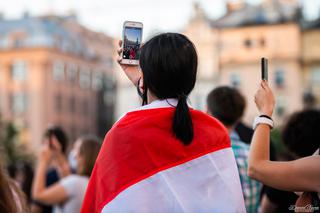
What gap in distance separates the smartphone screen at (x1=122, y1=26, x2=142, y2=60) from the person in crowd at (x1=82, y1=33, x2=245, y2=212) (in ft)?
1.00

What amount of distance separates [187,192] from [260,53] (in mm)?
52713

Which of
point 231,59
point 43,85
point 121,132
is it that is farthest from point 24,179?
point 43,85

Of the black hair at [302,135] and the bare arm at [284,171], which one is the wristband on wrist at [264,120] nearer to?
the bare arm at [284,171]

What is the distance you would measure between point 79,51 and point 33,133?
36.4ft

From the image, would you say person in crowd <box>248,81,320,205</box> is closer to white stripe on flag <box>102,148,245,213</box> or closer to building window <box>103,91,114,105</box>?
white stripe on flag <box>102,148,245,213</box>

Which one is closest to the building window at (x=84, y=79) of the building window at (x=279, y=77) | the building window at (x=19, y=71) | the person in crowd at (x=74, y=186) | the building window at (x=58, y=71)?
the building window at (x=58, y=71)

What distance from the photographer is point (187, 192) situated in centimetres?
319

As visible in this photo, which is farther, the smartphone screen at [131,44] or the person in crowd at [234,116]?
the person in crowd at [234,116]

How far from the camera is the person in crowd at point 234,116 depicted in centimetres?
520

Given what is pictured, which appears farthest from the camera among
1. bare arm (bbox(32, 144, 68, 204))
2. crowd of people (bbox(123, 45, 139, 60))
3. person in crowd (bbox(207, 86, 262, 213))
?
bare arm (bbox(32, 144, 68, 204))

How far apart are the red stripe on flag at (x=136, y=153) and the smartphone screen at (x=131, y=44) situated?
489mm

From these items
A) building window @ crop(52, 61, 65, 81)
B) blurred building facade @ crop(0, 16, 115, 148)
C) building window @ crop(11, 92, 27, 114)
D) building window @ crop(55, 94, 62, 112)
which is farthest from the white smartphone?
building window @ crop(55, 94, 62, 112)

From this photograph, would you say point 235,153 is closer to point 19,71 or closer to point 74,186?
point 74,186

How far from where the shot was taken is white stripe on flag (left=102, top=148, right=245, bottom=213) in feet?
10.4
